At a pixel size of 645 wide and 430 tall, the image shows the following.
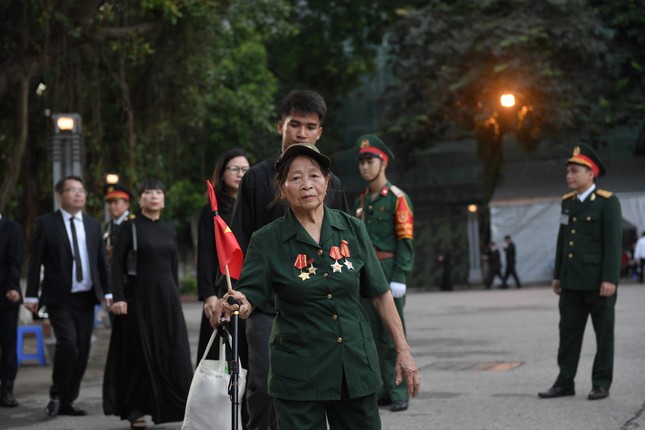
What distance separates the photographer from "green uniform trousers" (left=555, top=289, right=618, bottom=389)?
344 inches

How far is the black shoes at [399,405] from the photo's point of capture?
337 inches

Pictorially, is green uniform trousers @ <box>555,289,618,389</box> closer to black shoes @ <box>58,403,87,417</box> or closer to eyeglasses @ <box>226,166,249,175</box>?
eyeglasses @ <box>226,166,249,175</box>

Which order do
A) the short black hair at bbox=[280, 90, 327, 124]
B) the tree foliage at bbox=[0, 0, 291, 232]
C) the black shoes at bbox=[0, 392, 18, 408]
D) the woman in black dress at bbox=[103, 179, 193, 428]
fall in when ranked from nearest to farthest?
the short black hair at bbox=[280, 90, 327, 124] → the woman in black dress at bbox=[103, 179, 193, 428] → the black shoes at bbox=[0, 392, 18, 408] → the tree foliage at bbox=[0, 0, 291, 232]

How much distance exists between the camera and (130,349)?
28.5 feet

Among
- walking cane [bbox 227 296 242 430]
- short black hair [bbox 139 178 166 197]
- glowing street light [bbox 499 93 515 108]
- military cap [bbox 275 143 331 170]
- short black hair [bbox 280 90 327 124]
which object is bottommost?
walking cane [bbox 227 296 242 430]

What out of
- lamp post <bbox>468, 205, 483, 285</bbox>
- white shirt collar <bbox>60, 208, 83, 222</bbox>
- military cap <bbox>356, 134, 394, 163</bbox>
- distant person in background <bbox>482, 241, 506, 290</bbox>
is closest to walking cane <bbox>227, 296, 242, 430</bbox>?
military cap <bbox>356, 134, 394, 163</bbox>

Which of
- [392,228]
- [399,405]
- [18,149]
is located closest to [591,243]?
[392,228]

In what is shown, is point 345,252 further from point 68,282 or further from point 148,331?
point 68,282

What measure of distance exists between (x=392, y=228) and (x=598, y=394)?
82.6 inches

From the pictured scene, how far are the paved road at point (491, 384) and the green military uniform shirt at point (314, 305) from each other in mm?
3273

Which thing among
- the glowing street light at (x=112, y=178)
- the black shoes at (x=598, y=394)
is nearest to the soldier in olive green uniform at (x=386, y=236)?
the black shoes at (x=598, y=394)

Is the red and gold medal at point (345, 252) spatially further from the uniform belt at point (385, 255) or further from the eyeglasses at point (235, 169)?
the uniform belt at point (385, 255)

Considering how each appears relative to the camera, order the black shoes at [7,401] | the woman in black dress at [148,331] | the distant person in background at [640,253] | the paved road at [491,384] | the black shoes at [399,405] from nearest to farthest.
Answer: the paved road at [491,384] < the woman in black dress at [148,331] < the black shoes at [399,405] < the black shoes at [7,401] < the distant person in background at [640,253]

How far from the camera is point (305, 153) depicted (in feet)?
15.4
